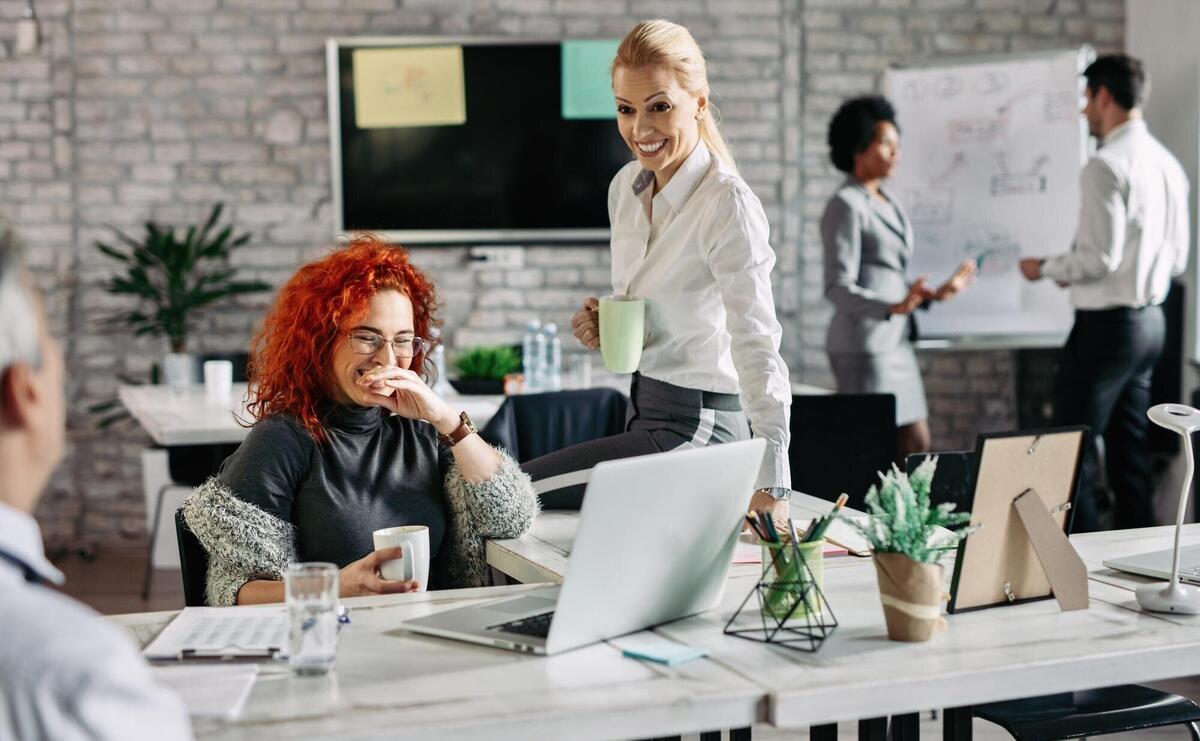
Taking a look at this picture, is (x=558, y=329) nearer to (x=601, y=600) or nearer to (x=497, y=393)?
(x=497, y=393)

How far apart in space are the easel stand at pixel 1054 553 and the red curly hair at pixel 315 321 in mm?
1017

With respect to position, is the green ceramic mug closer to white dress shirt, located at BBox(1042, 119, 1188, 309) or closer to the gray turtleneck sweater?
the gray turtleneck sweater

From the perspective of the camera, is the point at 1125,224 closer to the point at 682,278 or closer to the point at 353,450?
the point at 682,278

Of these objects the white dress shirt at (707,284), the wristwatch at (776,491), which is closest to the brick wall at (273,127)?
the white dress shirt at (707,284)

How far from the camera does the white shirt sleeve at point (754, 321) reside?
2.04m

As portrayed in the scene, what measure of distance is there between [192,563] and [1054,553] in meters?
1.20

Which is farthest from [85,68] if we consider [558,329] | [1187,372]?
[1187,372]

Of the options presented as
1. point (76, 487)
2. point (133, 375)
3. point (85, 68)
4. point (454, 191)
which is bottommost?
point (76, 487)

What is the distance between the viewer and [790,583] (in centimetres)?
151

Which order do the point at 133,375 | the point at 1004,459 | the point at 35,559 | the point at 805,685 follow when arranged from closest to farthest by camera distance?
the point at 35,559, the point at 805,685, the point at 1004,459, the point at 133,375

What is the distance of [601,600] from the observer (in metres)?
1.40

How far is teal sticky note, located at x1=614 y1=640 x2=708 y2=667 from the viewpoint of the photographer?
4.49 ft

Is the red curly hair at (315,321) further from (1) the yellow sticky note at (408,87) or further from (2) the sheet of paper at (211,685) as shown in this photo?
(1) the yellow sticky note at (408,87)

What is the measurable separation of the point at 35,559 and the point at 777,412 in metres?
1.32
